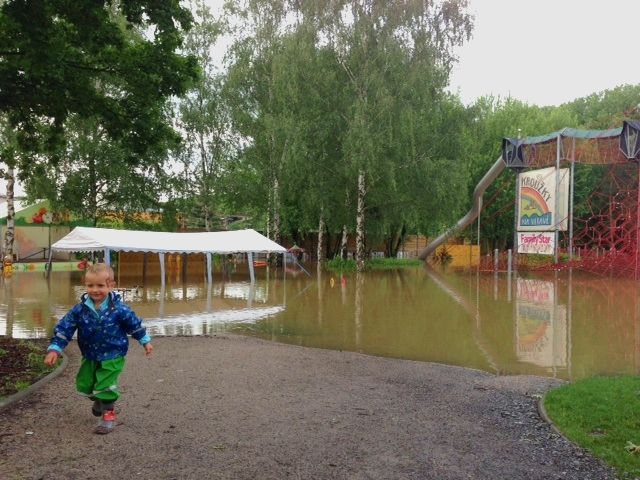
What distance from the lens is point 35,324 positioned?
13.2 metres

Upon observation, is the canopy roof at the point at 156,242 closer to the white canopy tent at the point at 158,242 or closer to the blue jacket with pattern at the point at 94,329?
the white canopy tent at the point at 158,242

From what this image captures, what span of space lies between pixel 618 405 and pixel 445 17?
29499 millimetres

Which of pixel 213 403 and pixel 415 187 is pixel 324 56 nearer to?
pixel 415 187

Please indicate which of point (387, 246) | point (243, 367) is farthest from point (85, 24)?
point (387, 246)

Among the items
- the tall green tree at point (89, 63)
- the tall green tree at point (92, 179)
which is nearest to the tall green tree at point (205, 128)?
the tall green tree at point (92, 179)

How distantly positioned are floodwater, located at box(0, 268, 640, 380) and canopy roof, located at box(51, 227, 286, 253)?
65.2 inches

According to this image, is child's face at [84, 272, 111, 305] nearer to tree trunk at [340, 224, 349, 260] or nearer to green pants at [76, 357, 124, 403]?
green pants at [76, 357, 124, 403]

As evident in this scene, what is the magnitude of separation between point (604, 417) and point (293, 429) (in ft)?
10.3

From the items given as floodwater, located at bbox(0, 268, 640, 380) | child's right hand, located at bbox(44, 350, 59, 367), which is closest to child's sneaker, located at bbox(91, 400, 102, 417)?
child's right hand, located at bbox(44, 350, 59, 367)

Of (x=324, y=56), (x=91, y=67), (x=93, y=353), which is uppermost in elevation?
(x=324, y=56)

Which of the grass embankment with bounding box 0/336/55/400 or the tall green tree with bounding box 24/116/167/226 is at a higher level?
the tall green tree with bounding box 24/116/167/226

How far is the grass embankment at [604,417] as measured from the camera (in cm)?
477

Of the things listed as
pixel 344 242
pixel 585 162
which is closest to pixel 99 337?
pixel 585 162

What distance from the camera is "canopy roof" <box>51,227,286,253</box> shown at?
22.5 m
